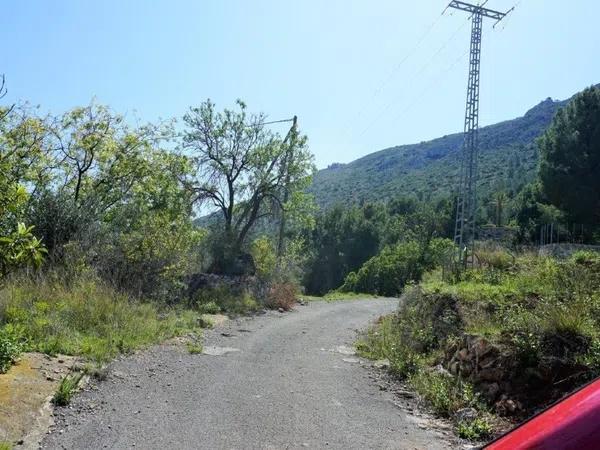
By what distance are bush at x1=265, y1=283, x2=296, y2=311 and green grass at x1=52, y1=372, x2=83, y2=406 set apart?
1332 cm

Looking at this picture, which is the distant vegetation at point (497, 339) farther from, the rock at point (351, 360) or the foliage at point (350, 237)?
the foliage at point (350, 237)

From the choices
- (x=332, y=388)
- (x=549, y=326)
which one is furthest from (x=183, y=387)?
(x=549, y=326)

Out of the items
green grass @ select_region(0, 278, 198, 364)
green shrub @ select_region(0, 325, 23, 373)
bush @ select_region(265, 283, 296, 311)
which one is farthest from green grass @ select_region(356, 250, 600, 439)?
bush @ select_region(265, 283, 296, 311)

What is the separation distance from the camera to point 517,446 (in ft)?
5.24

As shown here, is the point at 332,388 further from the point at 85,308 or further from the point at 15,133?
the point at 15,133

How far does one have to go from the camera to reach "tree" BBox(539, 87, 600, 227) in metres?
33.5

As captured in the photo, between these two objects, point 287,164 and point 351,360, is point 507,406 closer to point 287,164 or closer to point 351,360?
point 351,360

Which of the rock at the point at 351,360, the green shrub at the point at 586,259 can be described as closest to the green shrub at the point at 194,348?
the rock at the point at 351,360

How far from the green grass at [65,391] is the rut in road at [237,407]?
113 millimetres

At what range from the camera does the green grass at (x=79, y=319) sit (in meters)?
7.76

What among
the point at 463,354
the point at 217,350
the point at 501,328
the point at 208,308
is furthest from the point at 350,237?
the point at 501,328

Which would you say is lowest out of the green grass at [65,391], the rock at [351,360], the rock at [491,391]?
the rock at [351,360]

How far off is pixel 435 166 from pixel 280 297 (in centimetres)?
10484

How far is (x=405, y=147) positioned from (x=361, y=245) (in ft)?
258
